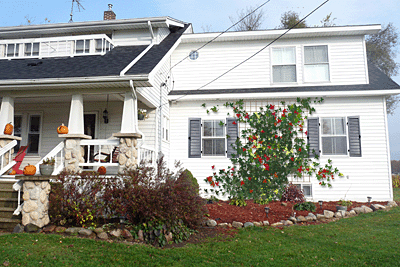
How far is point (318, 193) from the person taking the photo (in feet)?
31.8

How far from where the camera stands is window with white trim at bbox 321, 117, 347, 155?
9836 millimetres

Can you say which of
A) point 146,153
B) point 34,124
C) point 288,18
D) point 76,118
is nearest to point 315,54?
point 146,153

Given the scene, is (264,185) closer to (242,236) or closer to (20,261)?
(242,236)

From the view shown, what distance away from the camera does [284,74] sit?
10500mm

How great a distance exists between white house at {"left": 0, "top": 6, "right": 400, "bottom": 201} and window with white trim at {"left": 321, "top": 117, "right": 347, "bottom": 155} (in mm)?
34

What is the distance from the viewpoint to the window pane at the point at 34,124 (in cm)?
980

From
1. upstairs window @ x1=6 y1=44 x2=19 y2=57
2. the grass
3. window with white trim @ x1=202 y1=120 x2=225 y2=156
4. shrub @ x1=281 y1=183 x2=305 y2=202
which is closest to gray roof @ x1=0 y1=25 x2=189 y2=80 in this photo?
upstairs window @ x1=6 y1=44 x2=19 y2=57

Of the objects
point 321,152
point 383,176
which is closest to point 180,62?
point 321,152

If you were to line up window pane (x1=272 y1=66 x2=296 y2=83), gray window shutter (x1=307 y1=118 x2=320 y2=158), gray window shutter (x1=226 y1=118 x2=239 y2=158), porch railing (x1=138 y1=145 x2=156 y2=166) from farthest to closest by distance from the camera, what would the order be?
window pane (x1=272 y1=66 x2=296 y2=83)
gray window shutter (x1=226 y1=118 x2=239 y2=158)
gray window shutter (x1=307 y1=118 x2=320 y2=158)
porch railing (x1=138 y1=145 x2=156 y2=166)

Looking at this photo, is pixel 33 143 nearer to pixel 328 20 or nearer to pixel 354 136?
pixel 354 136

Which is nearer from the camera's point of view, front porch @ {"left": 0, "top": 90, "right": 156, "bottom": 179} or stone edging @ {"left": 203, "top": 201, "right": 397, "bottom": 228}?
stone edging @ {"left": 203, "top": 201, "right": 397, "bottom": 228}

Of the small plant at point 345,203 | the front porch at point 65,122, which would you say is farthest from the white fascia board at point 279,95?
the small plant at point 345,203

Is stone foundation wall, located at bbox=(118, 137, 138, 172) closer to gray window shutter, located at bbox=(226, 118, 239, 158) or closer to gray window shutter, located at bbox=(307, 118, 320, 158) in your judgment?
gray window shutter, located at bbox=(226, 118, 239, 158)

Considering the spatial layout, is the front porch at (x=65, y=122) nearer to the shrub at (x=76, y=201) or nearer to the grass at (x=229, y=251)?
the shrub at (x=76, y=201)
